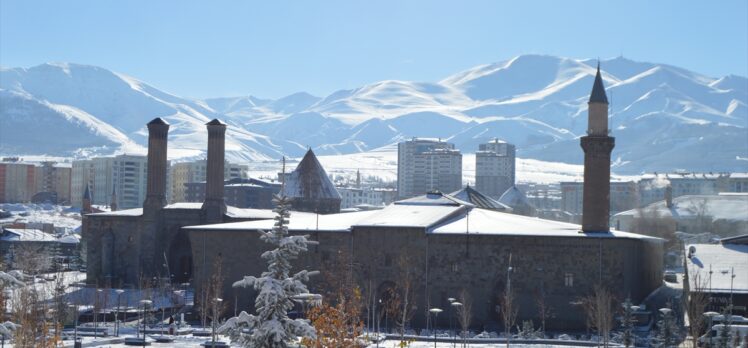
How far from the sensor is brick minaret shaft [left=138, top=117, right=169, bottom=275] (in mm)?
68875

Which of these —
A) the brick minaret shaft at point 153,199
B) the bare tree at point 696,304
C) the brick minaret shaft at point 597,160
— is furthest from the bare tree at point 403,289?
the brick minaret shaft at point 153,199

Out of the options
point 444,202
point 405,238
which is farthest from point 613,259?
point 444,202

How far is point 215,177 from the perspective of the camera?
230 feet

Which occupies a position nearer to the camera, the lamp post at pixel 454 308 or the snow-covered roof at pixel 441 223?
the lamp post at pixel 454 308

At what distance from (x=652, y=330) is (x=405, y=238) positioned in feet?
35.0

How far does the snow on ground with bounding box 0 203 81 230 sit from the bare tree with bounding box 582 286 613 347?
81.0 meters

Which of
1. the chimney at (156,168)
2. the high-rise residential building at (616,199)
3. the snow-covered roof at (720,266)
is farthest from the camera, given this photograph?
the high-rise residential building at (616,199)

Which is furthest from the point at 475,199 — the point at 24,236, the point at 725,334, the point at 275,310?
the point at 275,310

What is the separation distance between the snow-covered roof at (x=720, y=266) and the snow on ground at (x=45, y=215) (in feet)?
261

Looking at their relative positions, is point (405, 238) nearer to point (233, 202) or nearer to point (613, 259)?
point (613, 259)

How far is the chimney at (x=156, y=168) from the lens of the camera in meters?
70.0

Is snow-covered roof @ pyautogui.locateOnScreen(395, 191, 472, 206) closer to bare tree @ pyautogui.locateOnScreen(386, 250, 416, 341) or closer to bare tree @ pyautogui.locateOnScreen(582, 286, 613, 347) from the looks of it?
bare tree @ pyautogui.locateOnScreen(386, 250, 416, 341)

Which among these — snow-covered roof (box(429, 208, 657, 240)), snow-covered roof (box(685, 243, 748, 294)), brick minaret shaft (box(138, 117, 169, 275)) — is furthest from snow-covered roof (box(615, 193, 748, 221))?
snow-covered roof (box(429, 208, 657, 240))

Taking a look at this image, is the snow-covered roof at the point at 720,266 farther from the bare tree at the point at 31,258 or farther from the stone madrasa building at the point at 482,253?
the bare tree at the point at 31,258
